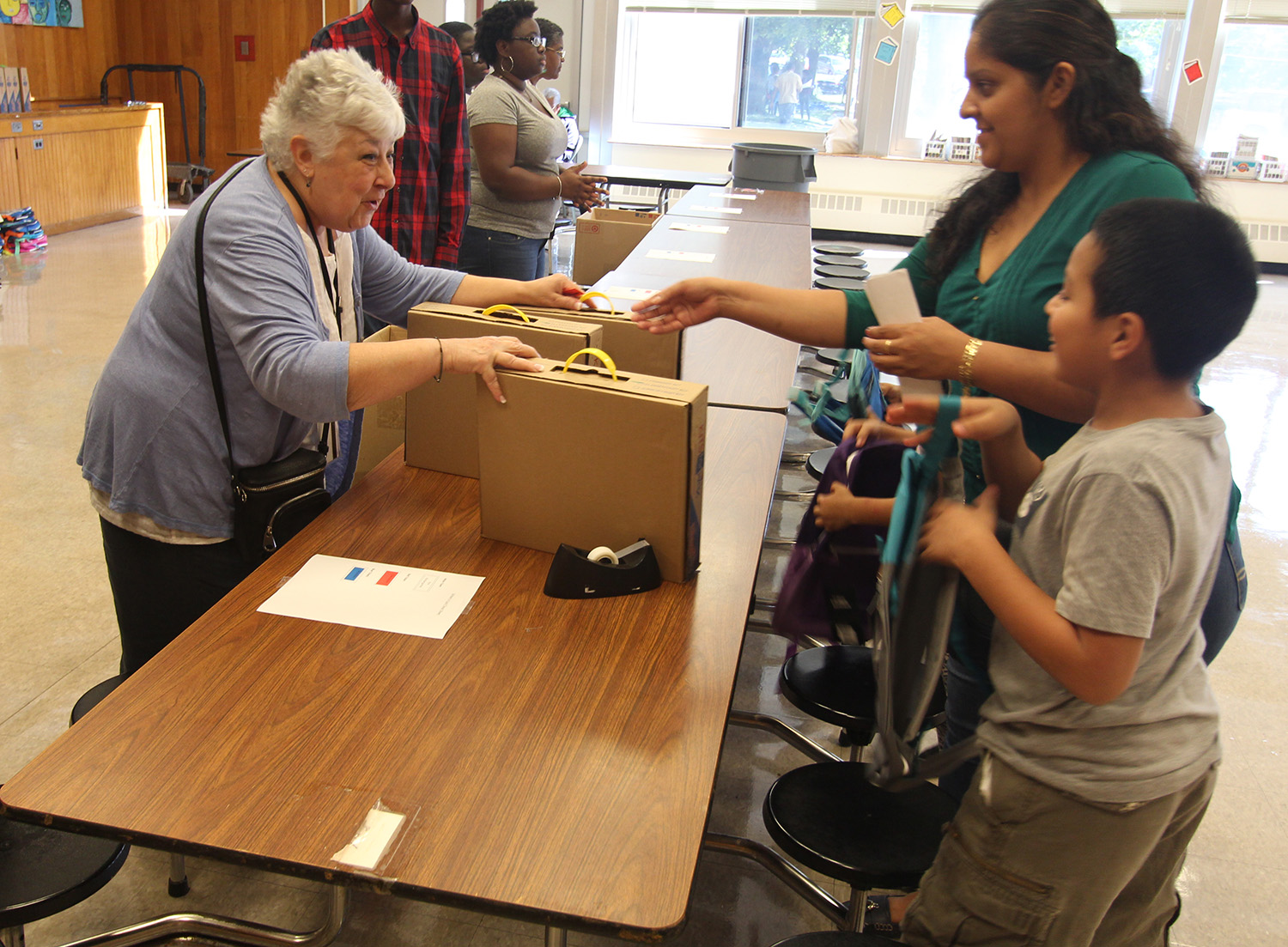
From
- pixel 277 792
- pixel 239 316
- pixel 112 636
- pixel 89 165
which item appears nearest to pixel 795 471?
pixel 112 636

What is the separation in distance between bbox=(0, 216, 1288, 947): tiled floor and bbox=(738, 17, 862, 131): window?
6.18 m

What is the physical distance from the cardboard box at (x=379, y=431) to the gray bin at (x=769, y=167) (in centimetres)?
546

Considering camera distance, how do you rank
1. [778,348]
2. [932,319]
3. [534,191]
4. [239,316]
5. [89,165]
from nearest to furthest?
[932,319]
[239,316]
[778,348]
[534,191]
[89,165]

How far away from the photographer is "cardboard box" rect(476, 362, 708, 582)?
146 centimetres

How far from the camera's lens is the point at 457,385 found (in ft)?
6.05

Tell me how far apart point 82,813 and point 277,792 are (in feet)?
0.64

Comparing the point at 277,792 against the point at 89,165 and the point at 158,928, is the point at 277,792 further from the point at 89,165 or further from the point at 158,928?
the point at 89,165

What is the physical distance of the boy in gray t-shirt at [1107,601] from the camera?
3.39ft

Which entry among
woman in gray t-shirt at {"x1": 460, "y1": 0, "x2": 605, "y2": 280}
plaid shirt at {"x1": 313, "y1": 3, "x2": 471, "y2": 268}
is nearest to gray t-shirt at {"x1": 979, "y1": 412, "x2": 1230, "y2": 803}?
plaid shirt at {"x1": 313, "y1": 3, "x2": 471, "y2": 268}

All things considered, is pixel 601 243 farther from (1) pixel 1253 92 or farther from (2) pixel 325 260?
(1) pixel 1253 92

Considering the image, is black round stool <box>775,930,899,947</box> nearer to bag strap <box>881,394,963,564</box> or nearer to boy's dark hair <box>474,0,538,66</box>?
bag strap <box>881,394,963,564</box>

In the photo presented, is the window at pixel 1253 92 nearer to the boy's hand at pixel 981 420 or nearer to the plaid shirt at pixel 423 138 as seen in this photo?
the plaid shirt at pixel 423 138

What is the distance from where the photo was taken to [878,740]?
124cm

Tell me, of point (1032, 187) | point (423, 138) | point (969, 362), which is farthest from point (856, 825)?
point (423, 138)
